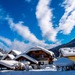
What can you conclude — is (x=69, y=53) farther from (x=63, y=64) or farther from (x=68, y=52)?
(x=63, y=64)

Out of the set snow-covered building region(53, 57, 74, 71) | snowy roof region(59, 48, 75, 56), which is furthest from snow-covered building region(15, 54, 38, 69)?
snow-covered building region(53, 57, 74, 71)

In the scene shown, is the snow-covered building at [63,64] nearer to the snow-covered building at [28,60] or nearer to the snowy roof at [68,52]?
the snowy roof at [68,52]

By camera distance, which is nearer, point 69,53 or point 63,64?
point 63,64

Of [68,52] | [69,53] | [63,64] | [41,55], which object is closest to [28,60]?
[41,55]

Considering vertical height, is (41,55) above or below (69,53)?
above

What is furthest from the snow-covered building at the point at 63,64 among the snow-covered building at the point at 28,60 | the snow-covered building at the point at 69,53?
the snow-covered building at the point at 28,60

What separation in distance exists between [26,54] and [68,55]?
1625cm

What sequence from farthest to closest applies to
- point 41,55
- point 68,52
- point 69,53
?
point 41,55 → point 68,52 → point 69,53

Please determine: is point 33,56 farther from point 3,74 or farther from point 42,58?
point 3,74

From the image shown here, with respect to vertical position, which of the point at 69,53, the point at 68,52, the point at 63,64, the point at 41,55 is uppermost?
the point at 41,55

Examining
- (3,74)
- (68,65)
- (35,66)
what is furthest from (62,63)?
(35,66)

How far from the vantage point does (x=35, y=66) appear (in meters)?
53.7

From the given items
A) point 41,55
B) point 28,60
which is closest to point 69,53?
point 41,55

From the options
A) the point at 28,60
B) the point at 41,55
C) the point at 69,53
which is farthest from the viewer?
the point at 41,55
